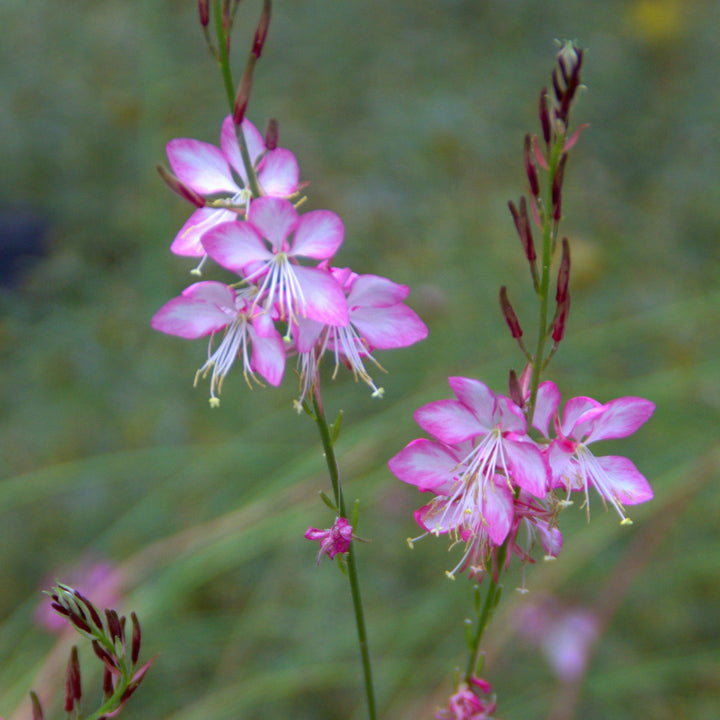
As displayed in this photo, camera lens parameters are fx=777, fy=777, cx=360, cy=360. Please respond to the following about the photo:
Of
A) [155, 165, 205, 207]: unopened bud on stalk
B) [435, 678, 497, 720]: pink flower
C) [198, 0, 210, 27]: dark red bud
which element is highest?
[198, 0, 210, 27]: dark red bud

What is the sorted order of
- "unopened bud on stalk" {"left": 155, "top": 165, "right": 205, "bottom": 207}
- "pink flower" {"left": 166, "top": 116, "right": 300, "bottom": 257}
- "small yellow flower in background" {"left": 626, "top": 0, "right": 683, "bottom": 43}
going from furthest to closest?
1. "small yellow flower in background" {"left": 626, "top": 0, "right": 683, "bottom": 43}
2. "pink flower" {"left": 166, "top": 116, "right": 300, "bottom": 257}
3. "unopened bud on stalk" {"left": 155, "top": 165, "right": 205, "bottom": 207}

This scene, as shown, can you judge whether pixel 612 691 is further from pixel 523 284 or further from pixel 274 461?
pixel 523 284

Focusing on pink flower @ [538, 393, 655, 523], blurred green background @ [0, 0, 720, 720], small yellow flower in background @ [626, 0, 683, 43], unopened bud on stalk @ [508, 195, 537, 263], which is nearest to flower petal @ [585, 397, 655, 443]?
pink flower @ [538, 393, 655, 523]

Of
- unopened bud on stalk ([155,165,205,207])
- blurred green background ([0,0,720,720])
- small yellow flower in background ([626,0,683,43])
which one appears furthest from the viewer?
small yellow flower in background ([626,0,683,43])

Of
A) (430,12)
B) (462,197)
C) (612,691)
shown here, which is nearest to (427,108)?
(462,197)

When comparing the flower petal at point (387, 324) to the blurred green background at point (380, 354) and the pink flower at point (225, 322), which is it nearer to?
the pink flower at point (225, 322)

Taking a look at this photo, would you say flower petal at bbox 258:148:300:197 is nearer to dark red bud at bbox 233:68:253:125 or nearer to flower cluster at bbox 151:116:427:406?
flower cluster at bbox 151:116:427:406

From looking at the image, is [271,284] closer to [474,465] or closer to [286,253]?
[286,253]
